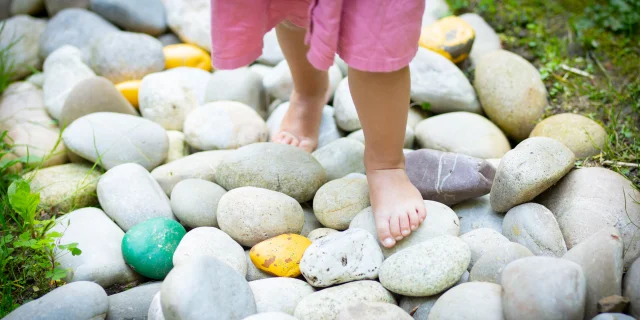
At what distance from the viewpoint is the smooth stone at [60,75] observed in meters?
2.33

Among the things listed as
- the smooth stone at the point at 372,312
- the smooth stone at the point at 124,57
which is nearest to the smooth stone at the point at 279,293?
the smooth stone at the point at 372,312

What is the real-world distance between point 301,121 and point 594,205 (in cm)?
102

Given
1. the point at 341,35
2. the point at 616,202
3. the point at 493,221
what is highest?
the point at 341,35

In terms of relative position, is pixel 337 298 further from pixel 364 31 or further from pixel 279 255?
pixel 364 31

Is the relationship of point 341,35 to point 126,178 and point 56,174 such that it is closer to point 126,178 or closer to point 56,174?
point 126,178

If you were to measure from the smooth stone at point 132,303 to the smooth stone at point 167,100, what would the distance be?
35.0 inches

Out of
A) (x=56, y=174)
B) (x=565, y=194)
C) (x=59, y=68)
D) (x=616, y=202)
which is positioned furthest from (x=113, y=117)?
(x=616, y=202)

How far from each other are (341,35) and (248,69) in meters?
1.04

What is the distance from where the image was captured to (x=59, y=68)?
2418 mm

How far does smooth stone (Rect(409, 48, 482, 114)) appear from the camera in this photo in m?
2.21

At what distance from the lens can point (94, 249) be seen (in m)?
1.63

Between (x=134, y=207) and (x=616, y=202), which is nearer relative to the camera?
(x=616, y=202)

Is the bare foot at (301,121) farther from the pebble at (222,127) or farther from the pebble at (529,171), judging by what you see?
the pebble at (529,171)

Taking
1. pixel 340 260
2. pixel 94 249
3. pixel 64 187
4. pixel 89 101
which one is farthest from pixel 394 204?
pixel 89 101
